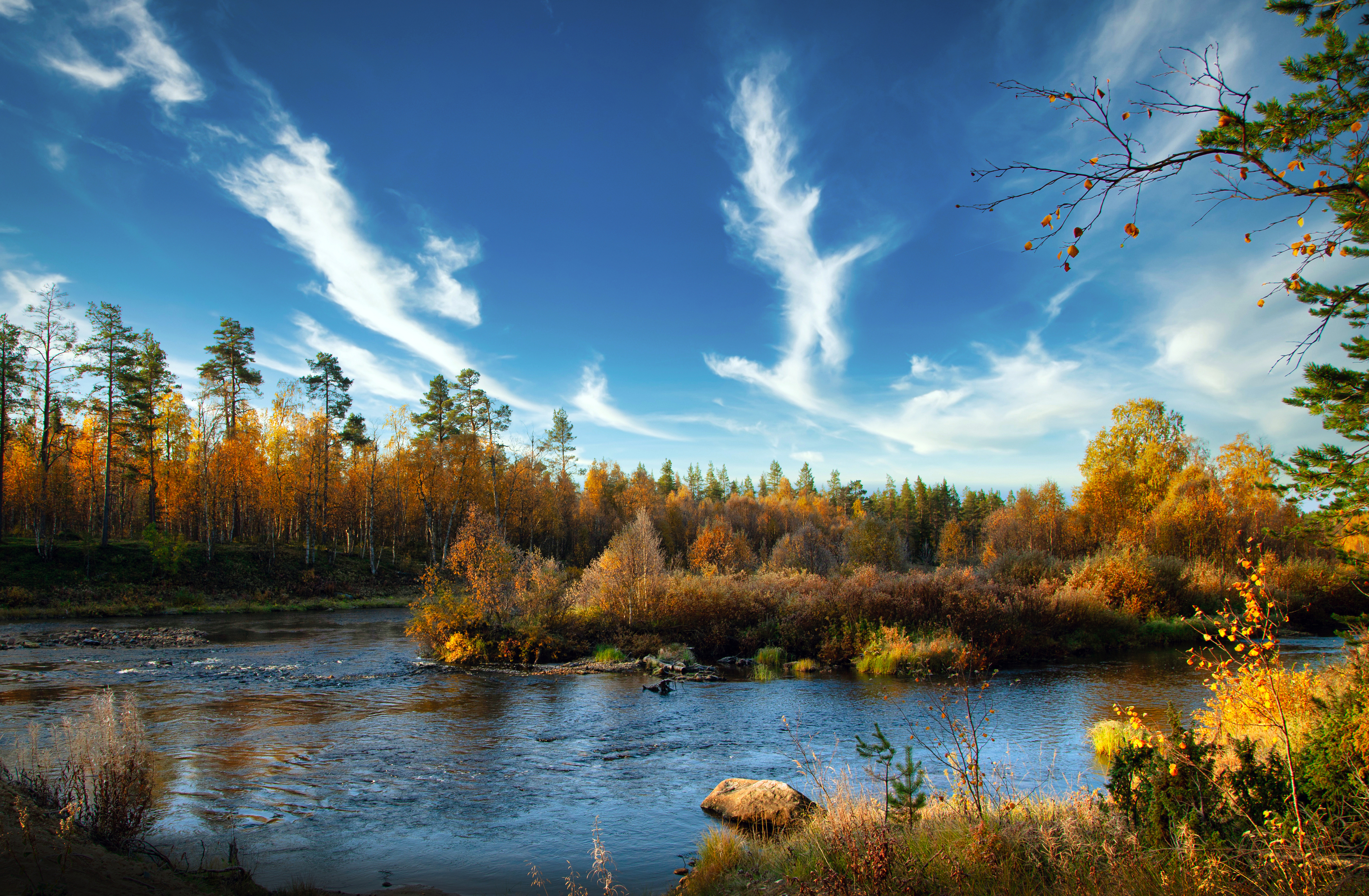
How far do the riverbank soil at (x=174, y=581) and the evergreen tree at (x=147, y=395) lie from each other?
3699 mm

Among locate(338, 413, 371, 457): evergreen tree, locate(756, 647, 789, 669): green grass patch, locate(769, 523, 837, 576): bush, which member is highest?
locate(338, 413, 371, 457): evergreen tree

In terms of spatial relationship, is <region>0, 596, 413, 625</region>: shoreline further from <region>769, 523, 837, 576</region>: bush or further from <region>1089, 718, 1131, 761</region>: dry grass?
<region>1089, 718, 1131, 761</region>: dry grass

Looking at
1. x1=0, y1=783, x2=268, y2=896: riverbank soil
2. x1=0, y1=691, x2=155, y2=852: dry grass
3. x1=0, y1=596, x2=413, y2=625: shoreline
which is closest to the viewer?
x1=0, y1=783, x2=268, y2=896: riverbank soil

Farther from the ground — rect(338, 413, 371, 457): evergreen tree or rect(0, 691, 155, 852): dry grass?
rect(338, 413, 371, 457): evergreen tree

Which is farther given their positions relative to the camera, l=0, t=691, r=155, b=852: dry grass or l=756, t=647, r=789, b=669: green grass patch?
l=756, t=647, r=789, b=669: green grass patch

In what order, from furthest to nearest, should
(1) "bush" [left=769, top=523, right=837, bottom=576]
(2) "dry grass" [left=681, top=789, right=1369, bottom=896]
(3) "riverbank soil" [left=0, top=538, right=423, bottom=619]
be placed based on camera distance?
(1) "bush" [left=769, top=523, right=837, bottom=576]
(3) "riverbank soil" [left=0, top=538, right=423, bottom=619]
(2) "dry grass" [left=681, top=789, right=1369, bottom=896]

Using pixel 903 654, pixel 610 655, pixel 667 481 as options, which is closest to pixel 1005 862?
pixel 903 654

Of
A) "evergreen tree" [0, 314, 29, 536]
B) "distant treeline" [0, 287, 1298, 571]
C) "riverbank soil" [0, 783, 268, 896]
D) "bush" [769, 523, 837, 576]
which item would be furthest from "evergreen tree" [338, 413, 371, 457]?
"riverbank soil" [0, 783, 268, 896]

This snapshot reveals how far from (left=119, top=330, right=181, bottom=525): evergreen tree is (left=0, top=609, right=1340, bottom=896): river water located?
23439mm

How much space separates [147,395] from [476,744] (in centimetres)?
4560

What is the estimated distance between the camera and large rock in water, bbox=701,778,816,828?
866cm

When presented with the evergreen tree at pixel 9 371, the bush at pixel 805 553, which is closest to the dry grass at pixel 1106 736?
the bush at pixel 805 553

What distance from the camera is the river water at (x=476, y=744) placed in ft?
27.8

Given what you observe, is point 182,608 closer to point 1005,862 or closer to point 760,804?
point 760,804
